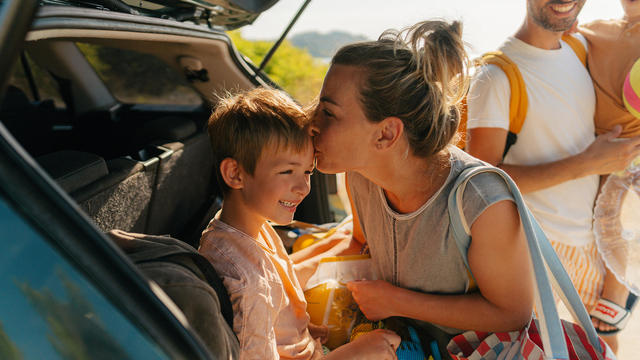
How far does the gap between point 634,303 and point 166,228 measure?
2.13 m

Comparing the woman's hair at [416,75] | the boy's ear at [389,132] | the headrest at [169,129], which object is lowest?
the headrest at [169,129]

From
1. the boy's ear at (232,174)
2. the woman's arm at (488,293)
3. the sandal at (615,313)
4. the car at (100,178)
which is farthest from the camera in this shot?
the sandal at (615,313)

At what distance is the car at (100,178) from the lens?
26.0 inches

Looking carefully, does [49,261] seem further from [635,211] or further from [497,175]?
[635,211]

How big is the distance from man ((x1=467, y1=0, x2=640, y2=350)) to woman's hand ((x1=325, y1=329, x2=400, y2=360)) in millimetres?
880

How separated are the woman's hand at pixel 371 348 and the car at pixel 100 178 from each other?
671mm

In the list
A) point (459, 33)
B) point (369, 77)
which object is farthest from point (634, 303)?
point (369, 77)

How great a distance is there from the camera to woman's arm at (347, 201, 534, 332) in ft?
4.26

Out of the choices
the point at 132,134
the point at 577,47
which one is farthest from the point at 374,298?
the point at 132,134

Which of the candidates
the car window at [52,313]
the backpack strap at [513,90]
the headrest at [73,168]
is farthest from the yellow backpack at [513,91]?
the car window at [52,313]

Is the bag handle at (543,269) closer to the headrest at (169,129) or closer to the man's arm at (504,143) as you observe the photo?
the man's arm at (504,143)

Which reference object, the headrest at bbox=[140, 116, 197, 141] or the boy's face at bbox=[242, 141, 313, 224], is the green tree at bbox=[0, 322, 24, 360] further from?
the headrest at bbox=[140, 116, 197, 141]

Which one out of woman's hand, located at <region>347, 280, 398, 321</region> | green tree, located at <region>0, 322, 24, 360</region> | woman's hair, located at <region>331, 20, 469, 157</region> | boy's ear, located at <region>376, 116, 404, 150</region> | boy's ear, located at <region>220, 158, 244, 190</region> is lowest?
woman's hand, located at <region>347, 280, 398, 321</region>

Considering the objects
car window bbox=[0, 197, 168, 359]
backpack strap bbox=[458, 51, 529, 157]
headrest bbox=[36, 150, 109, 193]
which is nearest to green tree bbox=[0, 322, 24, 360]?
car window bbox=[0, 197, 168, 359]
